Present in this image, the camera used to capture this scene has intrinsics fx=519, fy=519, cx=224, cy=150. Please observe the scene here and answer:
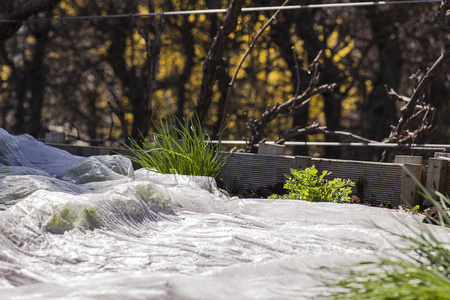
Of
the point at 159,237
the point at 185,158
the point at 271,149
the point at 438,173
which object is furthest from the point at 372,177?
the point at 159,237

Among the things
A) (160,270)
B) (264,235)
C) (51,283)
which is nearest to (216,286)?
(160,270)

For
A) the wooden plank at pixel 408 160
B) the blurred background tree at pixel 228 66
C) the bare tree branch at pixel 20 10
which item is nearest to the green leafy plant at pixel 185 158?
the wooden plank at pixel 408 160

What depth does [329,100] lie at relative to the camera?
6.70 m

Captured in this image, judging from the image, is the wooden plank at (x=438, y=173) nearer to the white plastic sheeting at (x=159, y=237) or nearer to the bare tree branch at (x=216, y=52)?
the white plastic sheeting at (x=159, y=237)

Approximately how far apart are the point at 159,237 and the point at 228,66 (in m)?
4.72

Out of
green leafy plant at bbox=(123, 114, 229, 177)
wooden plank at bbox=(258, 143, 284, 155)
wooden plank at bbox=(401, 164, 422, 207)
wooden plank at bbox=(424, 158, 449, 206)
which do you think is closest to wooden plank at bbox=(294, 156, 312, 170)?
wooden plank at bbox=(258, 143, 284, 155)

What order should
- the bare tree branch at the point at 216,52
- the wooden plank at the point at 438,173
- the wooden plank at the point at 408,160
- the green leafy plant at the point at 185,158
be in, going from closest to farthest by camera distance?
the wooden plank at the point at 438,173
the wooden plank at the point at 408,160
the green leafy plant at the point at 185,158
the bare tree branch at the point at 216,52

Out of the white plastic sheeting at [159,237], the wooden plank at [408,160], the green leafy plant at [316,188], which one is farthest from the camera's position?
the wooden plank at [408,160]

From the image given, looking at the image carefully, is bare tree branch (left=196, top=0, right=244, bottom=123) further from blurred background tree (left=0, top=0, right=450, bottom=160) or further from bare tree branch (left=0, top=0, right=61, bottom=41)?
blurred background tree (left=0, top=0, right=450, bottom=160)

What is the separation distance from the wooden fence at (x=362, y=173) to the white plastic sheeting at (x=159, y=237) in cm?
44

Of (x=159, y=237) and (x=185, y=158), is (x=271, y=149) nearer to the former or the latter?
(x=185, y=158)

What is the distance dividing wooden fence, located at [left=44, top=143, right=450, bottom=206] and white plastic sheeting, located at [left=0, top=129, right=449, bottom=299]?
0.44 metres

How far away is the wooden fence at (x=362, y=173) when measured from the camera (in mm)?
2912

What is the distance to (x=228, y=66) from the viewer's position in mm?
6730
